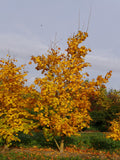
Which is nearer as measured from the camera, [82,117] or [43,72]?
[82,117]

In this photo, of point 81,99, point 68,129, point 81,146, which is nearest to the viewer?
point 68,129

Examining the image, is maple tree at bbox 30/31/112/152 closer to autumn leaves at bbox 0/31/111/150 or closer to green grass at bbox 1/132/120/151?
autumn leaves at bbox 0/31/111/150

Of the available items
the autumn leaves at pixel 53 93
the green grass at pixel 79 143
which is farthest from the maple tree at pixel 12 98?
the green grass at pixel 79 143

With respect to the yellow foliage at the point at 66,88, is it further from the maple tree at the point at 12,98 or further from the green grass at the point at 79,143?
the green grass at the point at 79,143

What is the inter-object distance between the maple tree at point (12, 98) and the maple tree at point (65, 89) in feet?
2.85

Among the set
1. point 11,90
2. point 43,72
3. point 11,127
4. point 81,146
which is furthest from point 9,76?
point 81,146

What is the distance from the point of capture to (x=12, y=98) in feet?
29.2

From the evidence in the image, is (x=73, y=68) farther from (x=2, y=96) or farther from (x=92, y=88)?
(x=2, y=96)

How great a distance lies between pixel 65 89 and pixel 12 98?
260 centimetres

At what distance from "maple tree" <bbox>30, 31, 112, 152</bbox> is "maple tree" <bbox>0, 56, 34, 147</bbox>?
2.85 ft

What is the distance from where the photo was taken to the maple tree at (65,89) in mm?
8531

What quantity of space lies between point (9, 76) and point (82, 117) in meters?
4.17

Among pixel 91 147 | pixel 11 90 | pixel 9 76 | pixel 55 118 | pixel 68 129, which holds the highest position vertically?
pixel 9 76

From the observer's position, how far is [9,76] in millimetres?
9219
